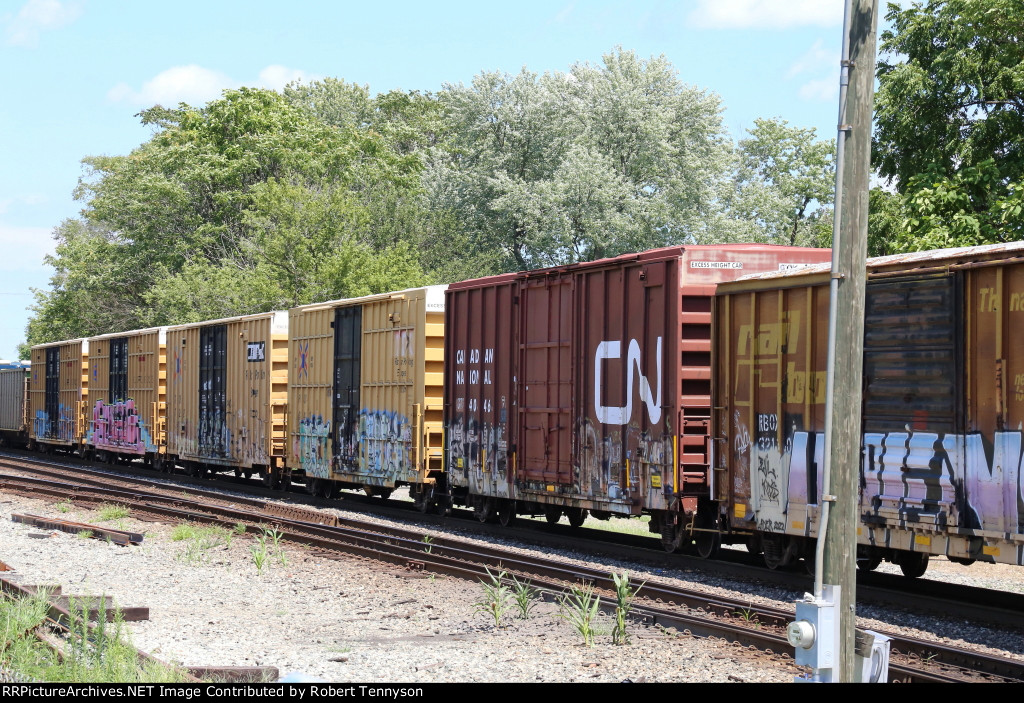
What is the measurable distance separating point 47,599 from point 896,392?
326 inches

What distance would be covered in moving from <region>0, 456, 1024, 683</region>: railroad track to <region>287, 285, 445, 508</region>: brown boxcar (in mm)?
1732

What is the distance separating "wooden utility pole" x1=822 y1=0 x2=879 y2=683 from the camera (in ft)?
24.0

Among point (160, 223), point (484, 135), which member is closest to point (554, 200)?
point (484, 135)

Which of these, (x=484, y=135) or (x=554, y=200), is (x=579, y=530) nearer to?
(x=554, y=200)

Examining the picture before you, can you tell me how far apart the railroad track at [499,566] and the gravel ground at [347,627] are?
0.30 meters

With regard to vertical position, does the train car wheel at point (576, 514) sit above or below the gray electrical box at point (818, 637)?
below

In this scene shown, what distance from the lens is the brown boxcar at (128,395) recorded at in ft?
112

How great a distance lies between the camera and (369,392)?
23.0 metres

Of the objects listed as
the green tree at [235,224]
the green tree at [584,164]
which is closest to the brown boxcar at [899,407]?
the green tree at [235,224]

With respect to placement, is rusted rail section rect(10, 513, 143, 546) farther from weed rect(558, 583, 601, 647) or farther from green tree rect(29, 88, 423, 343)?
green tree rect(29, 88, 423, 343)

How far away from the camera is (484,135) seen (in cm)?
5659

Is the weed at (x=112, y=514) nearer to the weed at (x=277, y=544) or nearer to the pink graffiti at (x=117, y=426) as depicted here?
the weed at (x=277, y=544)

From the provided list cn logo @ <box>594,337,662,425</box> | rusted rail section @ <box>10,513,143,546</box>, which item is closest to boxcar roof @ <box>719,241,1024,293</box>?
cn logo @ <box>594,337,662,425</box>

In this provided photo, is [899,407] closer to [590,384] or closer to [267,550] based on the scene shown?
[590,384]
